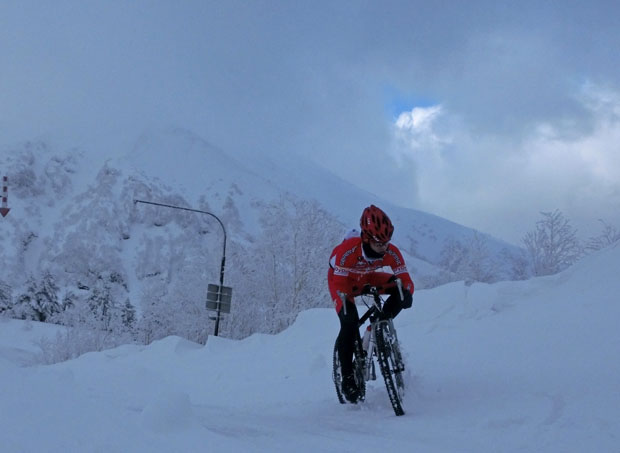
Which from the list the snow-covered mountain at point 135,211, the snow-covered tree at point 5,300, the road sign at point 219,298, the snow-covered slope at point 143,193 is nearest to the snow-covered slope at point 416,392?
the road sign at point 219,298

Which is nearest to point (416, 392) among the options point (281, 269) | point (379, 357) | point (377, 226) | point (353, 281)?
point (379, 357)

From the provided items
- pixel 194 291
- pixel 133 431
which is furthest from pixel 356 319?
pixel 194 291

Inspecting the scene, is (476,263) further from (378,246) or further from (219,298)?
(378,246)

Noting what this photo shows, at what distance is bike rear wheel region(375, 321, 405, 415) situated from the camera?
14.9 ft

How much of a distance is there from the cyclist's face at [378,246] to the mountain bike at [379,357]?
0.35 m

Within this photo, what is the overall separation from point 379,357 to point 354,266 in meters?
0.97

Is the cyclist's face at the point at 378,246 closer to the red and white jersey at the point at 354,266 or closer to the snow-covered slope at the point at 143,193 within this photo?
the red and white jersey at the point at 354,266

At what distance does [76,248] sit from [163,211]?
26141 millimetres

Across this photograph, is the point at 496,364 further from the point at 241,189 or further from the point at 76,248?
the point at 241,189

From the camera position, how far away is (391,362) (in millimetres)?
4723

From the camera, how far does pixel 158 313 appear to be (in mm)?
34031

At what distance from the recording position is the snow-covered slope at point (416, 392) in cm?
244

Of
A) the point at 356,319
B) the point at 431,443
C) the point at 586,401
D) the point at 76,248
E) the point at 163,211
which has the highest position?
the point at 163,211

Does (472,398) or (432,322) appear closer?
(472,398)
